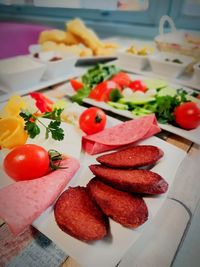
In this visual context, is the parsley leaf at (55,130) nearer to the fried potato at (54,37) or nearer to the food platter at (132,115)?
the food platter at (132,115)

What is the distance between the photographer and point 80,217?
0.40m

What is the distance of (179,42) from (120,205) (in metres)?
0.82

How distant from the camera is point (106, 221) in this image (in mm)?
410

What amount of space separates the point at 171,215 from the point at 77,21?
122 centimetres

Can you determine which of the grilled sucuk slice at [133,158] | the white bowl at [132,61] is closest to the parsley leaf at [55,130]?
the grilled sucuk slice at [133,158]

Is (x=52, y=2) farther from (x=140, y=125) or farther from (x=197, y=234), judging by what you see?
(x=197, y=234)

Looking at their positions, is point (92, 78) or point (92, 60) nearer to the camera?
point (92, 78)

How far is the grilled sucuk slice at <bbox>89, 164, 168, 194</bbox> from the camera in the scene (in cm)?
45

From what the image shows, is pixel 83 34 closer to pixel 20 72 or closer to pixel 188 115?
pixel 20 72

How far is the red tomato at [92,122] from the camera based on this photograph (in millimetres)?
671

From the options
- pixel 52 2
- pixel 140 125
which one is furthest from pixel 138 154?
pixel 52 2

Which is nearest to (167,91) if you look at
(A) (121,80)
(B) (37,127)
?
(A) (121,80)

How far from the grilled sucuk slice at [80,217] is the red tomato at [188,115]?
398 mm

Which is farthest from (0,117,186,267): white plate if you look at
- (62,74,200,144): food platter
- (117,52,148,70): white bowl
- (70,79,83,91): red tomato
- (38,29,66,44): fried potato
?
(38,29,66,44): fried potato
